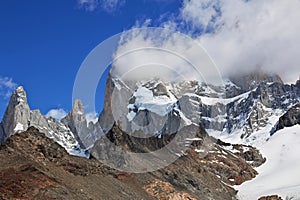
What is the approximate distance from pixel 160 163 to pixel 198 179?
476 inches

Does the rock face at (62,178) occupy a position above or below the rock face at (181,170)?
below

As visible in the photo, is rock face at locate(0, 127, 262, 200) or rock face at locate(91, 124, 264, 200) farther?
rock face at locate(91, 124, 264, 200)

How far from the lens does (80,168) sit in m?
76.8

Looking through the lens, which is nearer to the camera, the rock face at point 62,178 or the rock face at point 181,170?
the rock face at point 62,178

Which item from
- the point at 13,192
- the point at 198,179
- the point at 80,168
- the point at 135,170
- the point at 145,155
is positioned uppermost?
the point at 145,155

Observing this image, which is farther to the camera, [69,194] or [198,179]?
[198,179]

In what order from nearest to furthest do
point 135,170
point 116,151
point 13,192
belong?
point 13,192
point 135,170
point 116,151

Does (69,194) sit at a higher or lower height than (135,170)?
lower

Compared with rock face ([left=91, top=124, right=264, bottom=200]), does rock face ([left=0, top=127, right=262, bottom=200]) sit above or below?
below

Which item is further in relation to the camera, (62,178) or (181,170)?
(181,170)

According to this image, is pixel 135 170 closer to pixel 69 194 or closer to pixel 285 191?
pixel 69 194

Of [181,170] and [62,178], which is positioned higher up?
[181,170]

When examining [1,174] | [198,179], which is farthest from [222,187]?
[1,174]

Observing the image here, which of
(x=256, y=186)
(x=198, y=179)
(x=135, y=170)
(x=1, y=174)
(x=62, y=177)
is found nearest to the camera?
(x=1, y=174)
